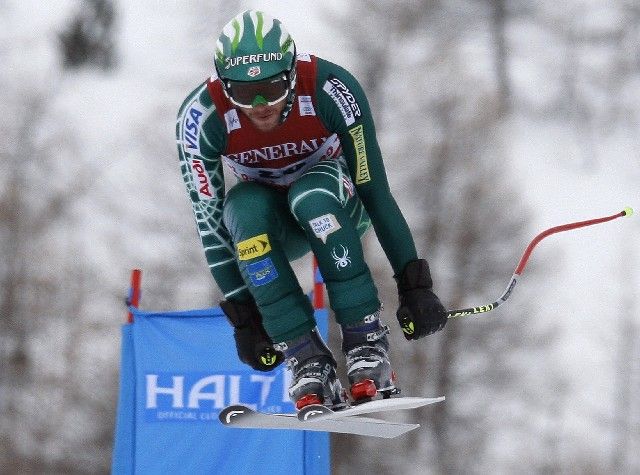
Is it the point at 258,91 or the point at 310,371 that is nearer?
the point at 258,91

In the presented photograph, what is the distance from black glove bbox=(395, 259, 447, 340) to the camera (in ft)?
17.5

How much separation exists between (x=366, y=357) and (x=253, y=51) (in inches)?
47.2

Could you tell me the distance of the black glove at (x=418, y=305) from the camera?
5.33m

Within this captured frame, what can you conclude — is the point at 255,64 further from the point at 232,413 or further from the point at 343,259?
the point at 232,413

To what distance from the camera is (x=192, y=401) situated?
6996 mm

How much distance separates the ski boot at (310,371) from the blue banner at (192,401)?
1.35 m

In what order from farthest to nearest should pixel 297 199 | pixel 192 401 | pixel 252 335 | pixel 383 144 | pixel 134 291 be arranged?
pixel 383 144
pixel 134 291
pixel 192 401
pixel 252 335
pixel 297 199

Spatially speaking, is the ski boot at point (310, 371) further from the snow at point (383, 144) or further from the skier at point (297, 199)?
the snow at point (383, 144)

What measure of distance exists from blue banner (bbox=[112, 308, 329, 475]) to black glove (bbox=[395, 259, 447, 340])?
1495 millimetres

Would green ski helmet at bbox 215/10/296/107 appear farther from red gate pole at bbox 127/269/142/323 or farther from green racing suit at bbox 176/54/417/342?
red gate pole at bbox 127/269/142/323

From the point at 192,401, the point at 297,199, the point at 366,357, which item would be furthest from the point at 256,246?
the point at 192,401

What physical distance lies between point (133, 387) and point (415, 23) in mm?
16455

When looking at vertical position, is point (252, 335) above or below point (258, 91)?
below

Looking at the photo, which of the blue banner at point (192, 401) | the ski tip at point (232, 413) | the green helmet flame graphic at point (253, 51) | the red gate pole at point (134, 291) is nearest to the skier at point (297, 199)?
the green helmet flame graphic at point (253, 51)
